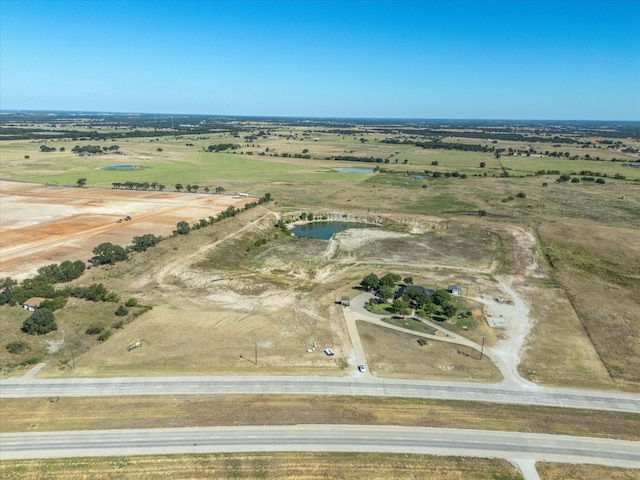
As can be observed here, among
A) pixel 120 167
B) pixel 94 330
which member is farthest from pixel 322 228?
pixel 120 167

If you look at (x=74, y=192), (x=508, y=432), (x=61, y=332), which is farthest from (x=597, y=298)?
(x=74, y=192)

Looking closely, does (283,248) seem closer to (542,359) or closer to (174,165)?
(542,359)

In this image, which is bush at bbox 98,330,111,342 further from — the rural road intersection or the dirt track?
the dirt track

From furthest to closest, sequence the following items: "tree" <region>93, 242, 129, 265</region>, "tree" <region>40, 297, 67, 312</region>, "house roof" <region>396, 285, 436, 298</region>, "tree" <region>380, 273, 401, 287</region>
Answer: "tree" <region>93, 242, 129, 265</region>, "tree" <region>380, 273, 401, 287</region>, "house roof" <region>396, 285, 436, 298</region>, "tree" <region>40, 297, 67, 312</region>

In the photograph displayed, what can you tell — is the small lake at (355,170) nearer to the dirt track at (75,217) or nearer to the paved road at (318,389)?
the dirt track at (75,217)

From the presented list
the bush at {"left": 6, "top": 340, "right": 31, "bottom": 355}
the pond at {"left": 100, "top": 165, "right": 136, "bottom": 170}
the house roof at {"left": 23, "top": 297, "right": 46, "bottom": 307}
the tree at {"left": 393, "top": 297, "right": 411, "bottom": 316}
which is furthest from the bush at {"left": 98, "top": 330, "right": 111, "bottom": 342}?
the pond at {"left": 100, "top": 165, "right": 136, "bottom": 170}

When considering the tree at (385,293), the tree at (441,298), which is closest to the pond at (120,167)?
the tree at (385,293)

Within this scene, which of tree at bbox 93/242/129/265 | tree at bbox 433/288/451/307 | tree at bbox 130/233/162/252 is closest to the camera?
tree at bbox 433/288/451/307
